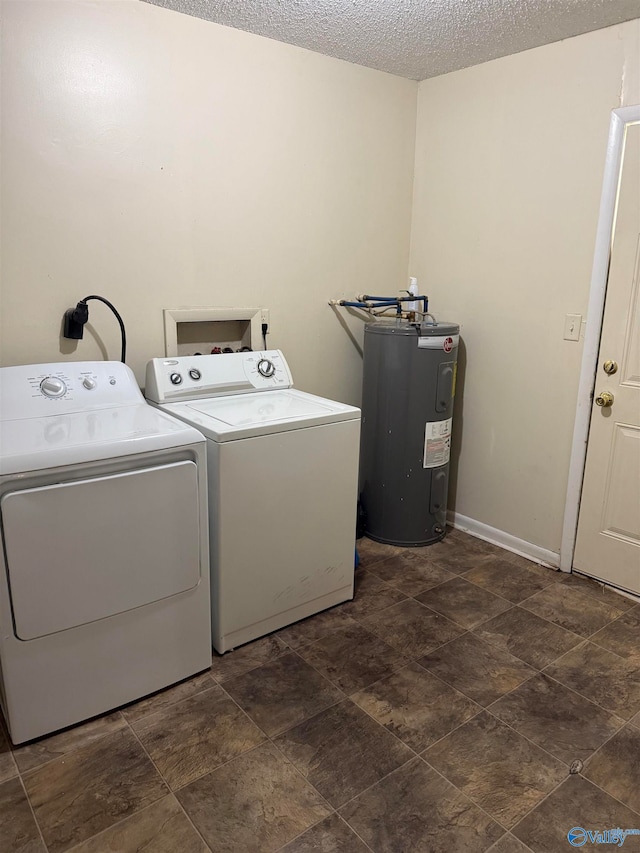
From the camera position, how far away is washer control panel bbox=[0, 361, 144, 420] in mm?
2008

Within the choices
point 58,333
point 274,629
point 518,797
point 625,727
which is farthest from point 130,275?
point 625,727

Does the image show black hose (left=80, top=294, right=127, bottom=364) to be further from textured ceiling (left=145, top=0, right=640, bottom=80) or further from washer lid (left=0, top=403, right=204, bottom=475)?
textured ceiling (left=145, top=0, right=640, bottom=80)

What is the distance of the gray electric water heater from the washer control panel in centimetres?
117

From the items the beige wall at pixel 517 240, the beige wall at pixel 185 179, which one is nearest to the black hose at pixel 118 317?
the beige wall at pixel 185 179

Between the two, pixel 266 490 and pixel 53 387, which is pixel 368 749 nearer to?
pixel 266 490

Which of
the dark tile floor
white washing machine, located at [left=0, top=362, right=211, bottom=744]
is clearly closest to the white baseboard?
the dark tile floor

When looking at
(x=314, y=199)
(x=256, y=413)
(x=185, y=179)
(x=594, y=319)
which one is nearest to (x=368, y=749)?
(x=256, y=413)

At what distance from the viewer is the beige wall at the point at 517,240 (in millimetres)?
2480

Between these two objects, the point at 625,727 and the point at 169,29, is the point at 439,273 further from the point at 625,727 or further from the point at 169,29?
the point at 625,727

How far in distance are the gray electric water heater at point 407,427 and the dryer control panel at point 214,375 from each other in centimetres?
48

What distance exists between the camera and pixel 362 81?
9.41ft

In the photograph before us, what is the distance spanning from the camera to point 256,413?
2.24 meters

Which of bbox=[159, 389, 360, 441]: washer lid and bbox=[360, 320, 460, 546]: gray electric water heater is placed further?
bbox=[360, 320, 460, 546]: gray electric water heater

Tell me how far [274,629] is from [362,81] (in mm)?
2520
